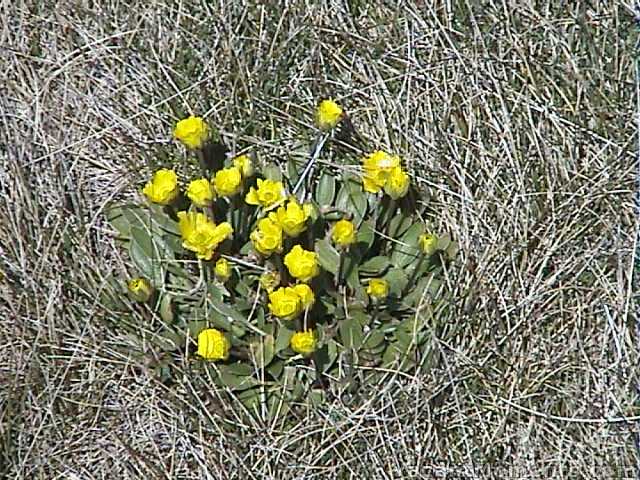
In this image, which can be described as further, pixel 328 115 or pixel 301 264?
pixel 328 115

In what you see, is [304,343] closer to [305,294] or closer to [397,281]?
[305,294]

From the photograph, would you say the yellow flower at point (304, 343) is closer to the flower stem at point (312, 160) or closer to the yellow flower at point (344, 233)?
the yellow flower at point (344, 233)

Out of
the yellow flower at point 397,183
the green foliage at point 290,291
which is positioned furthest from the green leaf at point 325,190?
the yellow flower at point 397,183

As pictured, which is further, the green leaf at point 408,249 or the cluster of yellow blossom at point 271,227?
the green leaf at point 408,249

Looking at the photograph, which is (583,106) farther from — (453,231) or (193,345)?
(193,345)

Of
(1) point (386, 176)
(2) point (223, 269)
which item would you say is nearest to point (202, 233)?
(2) point (223, 269)

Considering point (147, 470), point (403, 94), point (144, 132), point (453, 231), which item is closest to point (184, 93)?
point (144, 132)
